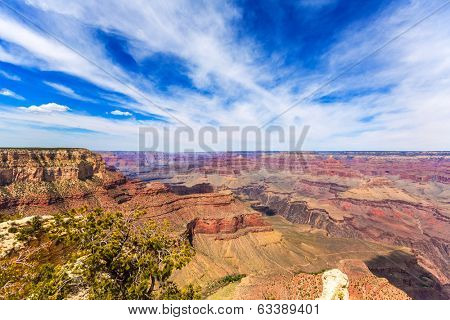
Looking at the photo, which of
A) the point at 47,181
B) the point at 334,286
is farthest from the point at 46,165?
the point at 334,286

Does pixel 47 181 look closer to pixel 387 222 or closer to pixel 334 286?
pixel 334 286

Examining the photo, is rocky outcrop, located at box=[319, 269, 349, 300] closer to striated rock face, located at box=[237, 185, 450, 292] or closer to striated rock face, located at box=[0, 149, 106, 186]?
striated rock face, located at box=[0, 149, 106, 186]

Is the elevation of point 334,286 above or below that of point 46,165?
below

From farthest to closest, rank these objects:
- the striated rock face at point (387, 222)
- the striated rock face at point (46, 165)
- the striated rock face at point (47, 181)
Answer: the striated rock face at point (387, 222) < the striated rock face at point (46, 165) < the striated rock face at point (47, 181)

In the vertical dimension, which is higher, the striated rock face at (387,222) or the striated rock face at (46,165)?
the striated rock face at (46,165)

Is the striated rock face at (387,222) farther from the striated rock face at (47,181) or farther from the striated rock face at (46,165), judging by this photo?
the striated rock face at (46,165)

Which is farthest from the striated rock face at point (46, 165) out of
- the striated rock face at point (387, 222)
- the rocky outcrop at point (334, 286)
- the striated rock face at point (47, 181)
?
the striated rock face at point (387, 222)

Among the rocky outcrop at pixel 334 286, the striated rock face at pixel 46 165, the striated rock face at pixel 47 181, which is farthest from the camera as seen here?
the striated rock face at pixel 46 165

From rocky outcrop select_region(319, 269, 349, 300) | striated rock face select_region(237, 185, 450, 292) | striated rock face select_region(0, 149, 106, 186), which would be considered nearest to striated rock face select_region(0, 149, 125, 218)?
striated rock face select_region(0, 149, 106, 186)

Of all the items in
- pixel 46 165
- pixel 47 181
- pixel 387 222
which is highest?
pixel 46 165

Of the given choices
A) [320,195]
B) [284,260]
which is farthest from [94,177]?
[320,195]
